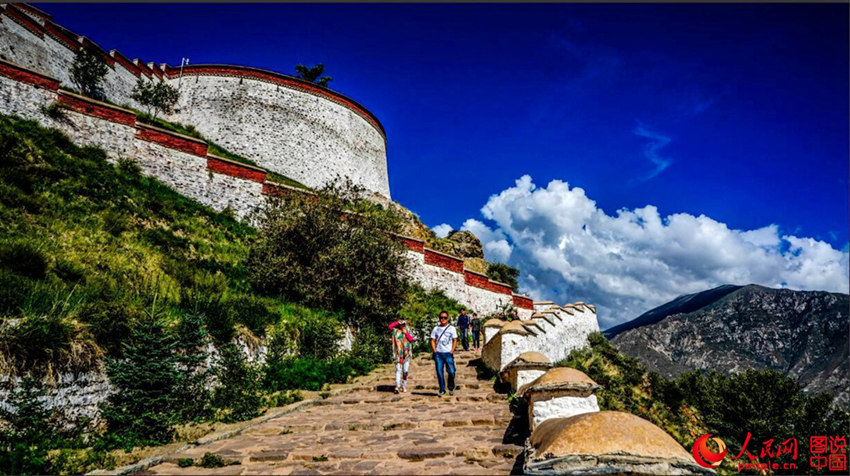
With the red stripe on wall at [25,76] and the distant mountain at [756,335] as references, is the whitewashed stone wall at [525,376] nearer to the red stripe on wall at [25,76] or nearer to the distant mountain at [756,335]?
the red stripe on wall at [25,76]

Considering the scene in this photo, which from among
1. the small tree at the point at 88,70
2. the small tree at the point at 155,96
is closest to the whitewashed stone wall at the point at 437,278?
the small tree at the point at 155,96

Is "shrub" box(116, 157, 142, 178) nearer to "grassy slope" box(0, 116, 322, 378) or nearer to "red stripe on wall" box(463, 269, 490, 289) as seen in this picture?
"grassy slope" box(0, 116, 322, 378)

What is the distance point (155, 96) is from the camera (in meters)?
27.2

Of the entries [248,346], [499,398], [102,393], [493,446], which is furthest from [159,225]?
[493,446]

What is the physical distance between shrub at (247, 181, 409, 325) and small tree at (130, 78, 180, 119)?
17833 mm

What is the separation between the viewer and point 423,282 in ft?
72.1

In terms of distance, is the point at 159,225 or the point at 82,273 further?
the point at 159,225

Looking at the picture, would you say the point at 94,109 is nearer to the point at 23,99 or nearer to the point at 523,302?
the point at 23,99

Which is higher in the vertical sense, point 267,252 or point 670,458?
point 267,252

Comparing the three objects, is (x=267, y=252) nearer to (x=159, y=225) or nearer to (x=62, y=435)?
(x=159, y=225)

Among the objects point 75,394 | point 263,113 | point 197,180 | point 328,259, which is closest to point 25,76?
point 197,180

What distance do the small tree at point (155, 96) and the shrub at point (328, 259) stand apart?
17833 mm

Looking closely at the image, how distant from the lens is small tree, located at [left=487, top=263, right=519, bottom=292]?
29.1 m

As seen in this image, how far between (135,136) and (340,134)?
57.8 feet
